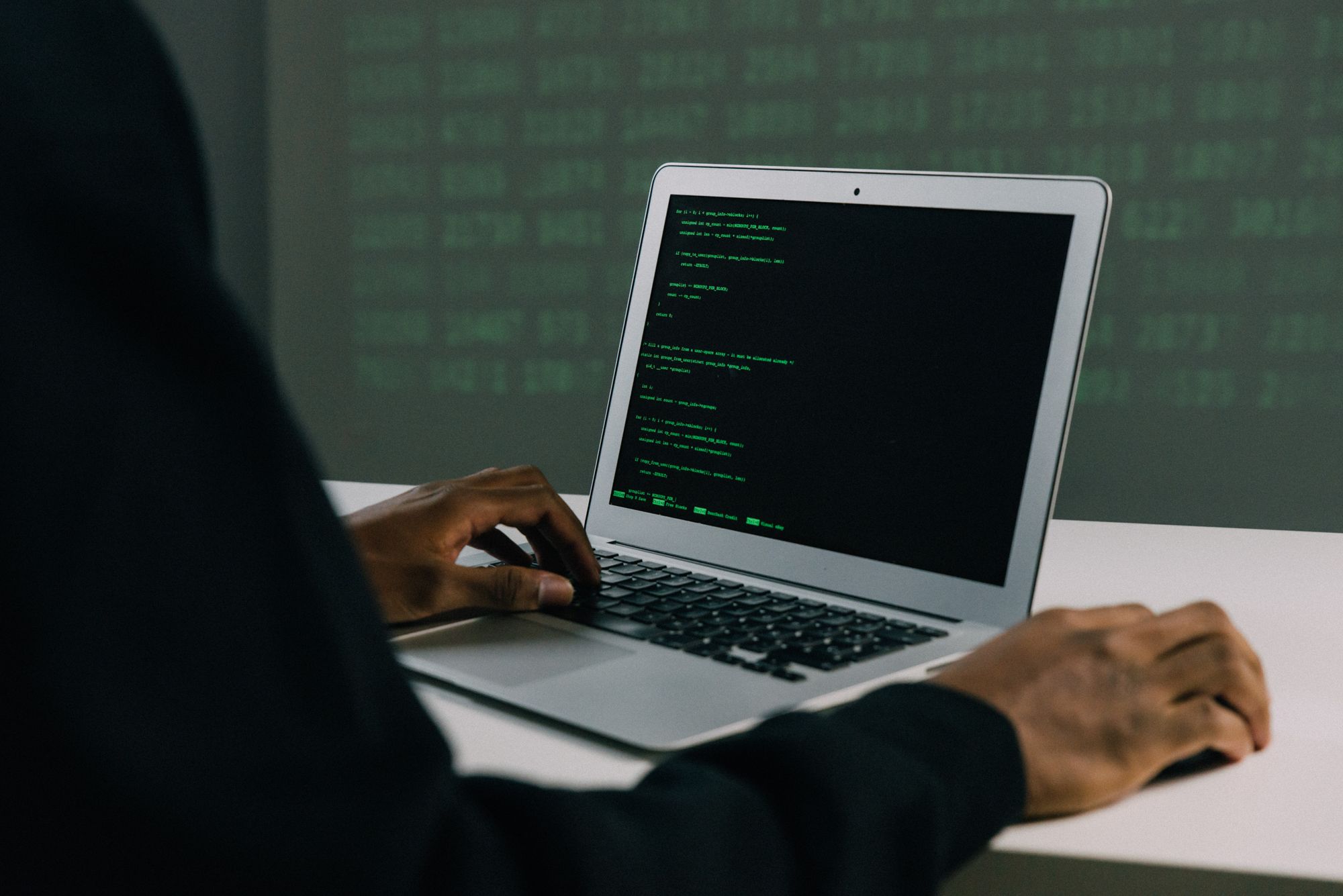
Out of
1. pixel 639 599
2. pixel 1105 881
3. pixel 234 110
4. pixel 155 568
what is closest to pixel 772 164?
pixel 234 110

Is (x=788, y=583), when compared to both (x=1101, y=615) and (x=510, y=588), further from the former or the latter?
(x=1101, y=615)

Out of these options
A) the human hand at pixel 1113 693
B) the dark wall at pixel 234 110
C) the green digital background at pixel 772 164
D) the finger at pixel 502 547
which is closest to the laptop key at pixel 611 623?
the finger at pixel 502 547

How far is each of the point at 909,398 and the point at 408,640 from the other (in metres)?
0.35

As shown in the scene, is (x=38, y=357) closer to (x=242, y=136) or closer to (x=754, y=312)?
(x=754, y=312)

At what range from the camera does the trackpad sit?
2.13 ft

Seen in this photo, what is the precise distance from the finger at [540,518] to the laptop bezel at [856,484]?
0.10 meters

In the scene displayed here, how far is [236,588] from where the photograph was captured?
30 cm

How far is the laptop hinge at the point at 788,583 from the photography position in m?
0.76

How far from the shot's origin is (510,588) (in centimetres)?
75

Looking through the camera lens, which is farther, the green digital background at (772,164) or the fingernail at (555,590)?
the green digital background at (772,164)

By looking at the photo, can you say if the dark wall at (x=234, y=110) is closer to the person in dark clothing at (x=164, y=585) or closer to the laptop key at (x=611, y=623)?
the laptop key at (x=611, y=623)

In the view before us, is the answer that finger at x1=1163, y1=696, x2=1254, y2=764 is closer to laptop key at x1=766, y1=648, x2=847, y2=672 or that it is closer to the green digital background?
laptop key at x1=766, y1=648, x2=847, y2=672

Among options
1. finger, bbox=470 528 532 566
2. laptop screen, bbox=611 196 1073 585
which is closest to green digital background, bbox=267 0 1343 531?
laptop screen, bbox=611 196 1073 585

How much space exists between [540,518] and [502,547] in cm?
6
